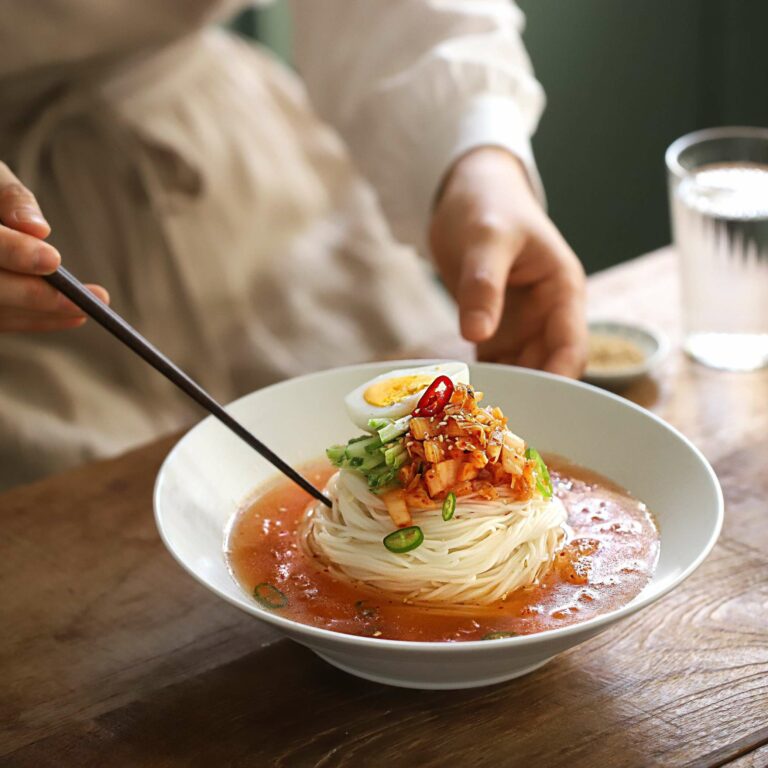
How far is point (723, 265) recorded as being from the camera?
1965 mm

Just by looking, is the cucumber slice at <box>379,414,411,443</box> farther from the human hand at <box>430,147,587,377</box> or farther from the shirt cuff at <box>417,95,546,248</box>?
the shirt cuff at <box>417,95,546,248</box>

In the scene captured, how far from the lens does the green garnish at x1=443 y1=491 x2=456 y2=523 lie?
121 centimetres

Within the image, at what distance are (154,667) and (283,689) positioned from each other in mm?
164

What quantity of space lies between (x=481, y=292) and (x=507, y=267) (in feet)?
0.36

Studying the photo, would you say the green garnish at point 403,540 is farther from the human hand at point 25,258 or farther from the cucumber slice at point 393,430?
the human hand at point 25,258

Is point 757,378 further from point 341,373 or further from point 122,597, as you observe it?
point 122,597

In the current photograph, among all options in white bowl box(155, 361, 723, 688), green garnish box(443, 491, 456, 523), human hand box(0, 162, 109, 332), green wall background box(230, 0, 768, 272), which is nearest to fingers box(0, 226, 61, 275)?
human hand box(0, 162, 109, 332)

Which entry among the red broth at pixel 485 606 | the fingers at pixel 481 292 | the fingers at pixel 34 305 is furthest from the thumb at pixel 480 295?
the fingers at pixel 34 305

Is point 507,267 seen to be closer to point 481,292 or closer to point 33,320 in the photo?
point 481,292

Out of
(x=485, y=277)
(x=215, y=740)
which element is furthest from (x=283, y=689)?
(x=485, y=277)

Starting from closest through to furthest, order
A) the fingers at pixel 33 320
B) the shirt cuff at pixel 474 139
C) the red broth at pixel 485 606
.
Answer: the red broth at pixel 485 606 < the fingers at pixel 33 320 < the shirt cuff at pixel 474 139

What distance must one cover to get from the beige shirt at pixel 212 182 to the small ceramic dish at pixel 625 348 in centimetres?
26

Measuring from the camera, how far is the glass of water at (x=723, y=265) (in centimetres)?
194

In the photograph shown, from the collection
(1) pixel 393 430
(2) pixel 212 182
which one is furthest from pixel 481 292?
(2) pixel 212 182
